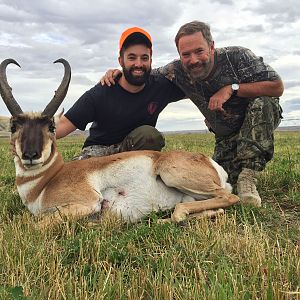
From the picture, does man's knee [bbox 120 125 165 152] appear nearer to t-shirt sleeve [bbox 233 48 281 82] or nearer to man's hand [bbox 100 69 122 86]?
man's hand [bbox 100 69 122 86]

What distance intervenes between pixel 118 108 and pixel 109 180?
201 centimetres

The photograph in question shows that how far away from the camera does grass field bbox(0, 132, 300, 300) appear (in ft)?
7.76

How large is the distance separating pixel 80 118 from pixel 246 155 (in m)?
2.78

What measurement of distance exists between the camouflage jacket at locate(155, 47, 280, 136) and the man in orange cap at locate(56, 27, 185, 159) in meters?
0.32

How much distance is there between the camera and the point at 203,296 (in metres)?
2.27

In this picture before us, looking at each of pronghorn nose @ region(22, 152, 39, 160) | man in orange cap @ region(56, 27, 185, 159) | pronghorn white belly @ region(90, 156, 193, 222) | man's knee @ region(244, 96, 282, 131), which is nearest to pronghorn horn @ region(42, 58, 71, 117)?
pronghorn nose @ region(22, 152, 39, 160)

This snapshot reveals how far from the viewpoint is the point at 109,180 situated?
5.00 metres

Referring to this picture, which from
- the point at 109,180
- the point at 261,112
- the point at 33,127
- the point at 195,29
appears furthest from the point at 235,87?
the point at 33,127

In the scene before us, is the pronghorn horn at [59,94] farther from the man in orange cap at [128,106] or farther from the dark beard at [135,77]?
the dark beard at [135,77]

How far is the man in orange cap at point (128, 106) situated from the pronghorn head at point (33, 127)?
1.39m

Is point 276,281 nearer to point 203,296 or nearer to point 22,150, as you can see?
point 203,296

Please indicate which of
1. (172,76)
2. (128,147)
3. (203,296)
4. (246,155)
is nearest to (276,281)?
(203,296)

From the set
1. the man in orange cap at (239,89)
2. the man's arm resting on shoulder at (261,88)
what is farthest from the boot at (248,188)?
the man's arm resting on shoulder at (261,88)

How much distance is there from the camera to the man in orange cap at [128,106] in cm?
657
